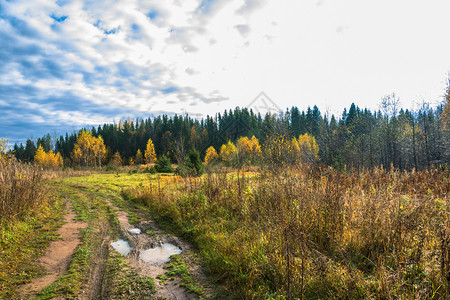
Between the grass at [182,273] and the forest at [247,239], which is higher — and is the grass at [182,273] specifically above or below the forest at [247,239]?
below

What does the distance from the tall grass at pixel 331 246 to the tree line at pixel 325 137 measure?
193 inches

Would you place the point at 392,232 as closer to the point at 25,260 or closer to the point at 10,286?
the point at 10,286

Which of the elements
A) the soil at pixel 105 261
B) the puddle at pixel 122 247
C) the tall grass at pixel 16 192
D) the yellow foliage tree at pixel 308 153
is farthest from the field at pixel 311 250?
the yellow foliage tree at pixel 308 153

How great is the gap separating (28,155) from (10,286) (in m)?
89.4

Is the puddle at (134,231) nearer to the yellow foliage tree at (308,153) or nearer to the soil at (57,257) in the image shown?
the soil at (57,257)

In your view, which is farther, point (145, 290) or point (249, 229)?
point (249, 229)

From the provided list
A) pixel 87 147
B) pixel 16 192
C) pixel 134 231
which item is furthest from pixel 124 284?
pixel 87 147

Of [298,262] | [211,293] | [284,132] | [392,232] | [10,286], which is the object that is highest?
[284,132]

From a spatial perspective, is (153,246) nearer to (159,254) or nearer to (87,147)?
(159,254)

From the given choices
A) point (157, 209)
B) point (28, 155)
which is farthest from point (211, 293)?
point (28, 155)

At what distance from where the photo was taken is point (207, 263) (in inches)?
179

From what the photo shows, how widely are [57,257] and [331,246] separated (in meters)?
5.83

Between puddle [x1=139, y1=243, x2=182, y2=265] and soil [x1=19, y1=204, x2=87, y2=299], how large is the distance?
1550 mm

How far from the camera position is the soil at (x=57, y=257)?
3562 millimetres
